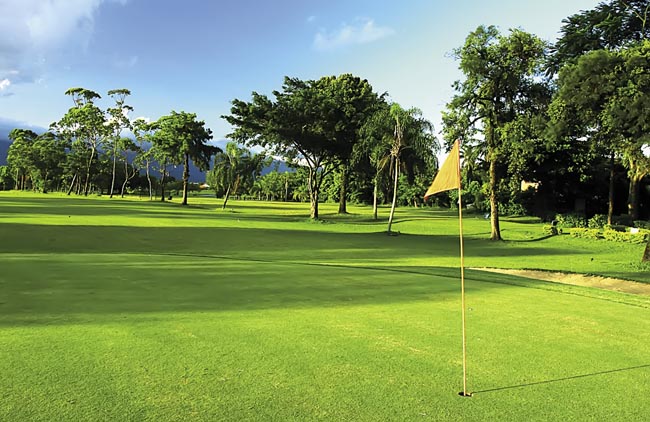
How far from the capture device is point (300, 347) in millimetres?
5078

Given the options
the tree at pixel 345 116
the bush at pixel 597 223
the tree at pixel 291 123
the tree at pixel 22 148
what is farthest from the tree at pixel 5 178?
the bush at pixel 597 223

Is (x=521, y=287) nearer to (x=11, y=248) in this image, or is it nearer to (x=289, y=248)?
(x=289, y=248)

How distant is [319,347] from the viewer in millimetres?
5133

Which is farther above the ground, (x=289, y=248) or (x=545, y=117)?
(x=545, y=117)

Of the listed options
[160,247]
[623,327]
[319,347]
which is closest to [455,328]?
[319,347]

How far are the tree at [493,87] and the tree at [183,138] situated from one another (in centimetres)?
4686

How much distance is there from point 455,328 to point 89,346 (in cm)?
442

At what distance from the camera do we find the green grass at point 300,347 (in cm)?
362

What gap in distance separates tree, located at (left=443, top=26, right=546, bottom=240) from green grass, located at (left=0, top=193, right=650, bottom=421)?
65.0 ft

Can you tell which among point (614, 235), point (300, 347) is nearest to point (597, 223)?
point (614, 235)

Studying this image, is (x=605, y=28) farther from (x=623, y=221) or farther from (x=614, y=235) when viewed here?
(x=623, y=221)

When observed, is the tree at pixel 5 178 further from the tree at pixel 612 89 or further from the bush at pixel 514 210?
the tree at pixel 612 89

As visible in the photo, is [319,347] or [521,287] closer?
[319,347]

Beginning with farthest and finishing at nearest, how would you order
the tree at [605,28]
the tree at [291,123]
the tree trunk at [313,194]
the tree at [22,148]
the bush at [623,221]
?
1. the tree at [22,148]
2. the tree trunk at [313,194]
3. the tree at [291,123]
4. the bush at [623,221]
5. the tree at [605,28]
